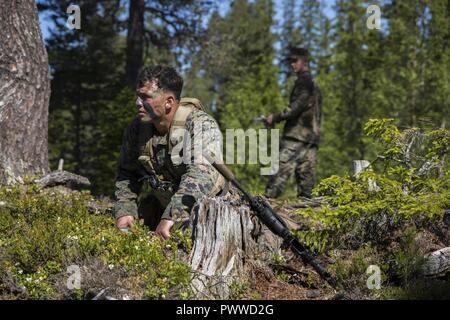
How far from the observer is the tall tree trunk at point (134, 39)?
1709cm

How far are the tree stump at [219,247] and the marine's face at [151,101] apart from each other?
4.19ft

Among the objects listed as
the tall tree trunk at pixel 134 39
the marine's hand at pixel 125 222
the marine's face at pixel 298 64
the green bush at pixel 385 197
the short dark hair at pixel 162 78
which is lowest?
the marine's hand at pixel 125 222

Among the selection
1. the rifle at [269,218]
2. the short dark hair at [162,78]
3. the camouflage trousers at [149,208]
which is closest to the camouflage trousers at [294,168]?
the camouflage trousers at [149,208]

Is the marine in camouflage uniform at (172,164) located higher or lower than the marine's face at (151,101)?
lower

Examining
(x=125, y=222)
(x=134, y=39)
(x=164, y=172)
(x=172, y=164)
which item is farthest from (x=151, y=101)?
(x=134, y=39)

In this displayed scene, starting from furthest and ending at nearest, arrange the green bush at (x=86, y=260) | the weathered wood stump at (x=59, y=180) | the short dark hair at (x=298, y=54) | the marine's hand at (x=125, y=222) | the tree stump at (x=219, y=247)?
1. the short dark hair at (x=298, y=54)
2. the weathered wood stump at (x=59, y=180)
3. the marine's hand at (x=125, y=222)
4. the tree stump at (x=219, y=247)
5. the green bush at (x=86, y=260)

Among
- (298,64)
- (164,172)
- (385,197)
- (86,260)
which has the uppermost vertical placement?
(298,64)

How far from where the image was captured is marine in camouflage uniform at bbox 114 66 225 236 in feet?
18.1

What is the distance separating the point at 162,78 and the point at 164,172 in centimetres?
101

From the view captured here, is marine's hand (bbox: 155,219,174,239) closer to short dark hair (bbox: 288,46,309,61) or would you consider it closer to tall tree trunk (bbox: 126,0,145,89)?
short dark hair (bbox: 288,46,309,61)

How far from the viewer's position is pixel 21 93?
26.2ft

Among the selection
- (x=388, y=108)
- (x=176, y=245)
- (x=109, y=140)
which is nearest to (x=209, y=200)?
(x=176, y=245)

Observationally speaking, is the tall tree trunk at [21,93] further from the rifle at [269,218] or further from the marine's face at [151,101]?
the rifle at [269,218]

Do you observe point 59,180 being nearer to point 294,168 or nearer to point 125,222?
point 125,222
